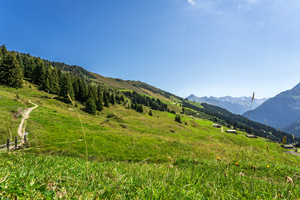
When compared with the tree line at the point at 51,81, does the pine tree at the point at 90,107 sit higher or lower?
lower

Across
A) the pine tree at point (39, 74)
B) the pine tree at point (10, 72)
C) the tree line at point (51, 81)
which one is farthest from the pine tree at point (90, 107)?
the pine tree at point (39, 74)

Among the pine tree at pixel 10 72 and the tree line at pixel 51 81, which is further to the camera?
the tree line at pixel 51 81

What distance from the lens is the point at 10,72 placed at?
59.6m

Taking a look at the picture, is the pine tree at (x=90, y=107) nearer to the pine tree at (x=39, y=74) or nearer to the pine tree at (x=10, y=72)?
the pine tree at (x=10, y=72)

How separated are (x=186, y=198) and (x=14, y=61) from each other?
89.1 metres

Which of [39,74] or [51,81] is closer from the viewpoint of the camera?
[51,81]

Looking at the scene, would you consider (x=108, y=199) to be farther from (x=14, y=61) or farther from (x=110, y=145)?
(x=14, y=61)

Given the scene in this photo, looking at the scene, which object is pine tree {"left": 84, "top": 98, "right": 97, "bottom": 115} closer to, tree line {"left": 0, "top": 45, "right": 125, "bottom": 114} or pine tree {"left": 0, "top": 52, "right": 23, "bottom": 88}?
tree line {"left": 0, "top": 45, "right": 125, "bottom": 114}

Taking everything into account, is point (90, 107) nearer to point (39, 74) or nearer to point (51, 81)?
point (51, 81)

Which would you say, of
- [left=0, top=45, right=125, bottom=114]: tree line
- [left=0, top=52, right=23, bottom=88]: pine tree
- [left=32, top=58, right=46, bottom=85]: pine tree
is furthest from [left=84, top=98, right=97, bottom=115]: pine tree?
[left=32, top=58, right=46, bottom=85]: pine tree

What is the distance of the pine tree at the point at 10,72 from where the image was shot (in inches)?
2342

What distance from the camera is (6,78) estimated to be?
59.7 meters

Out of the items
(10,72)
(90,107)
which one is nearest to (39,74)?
(10,72)

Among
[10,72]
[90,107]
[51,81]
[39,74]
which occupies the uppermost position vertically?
[39,74]
